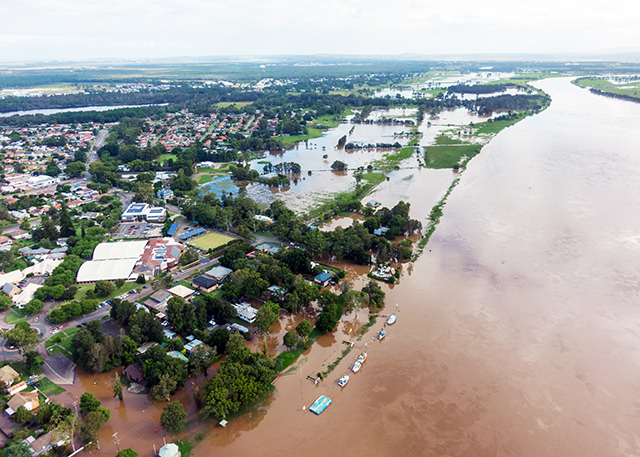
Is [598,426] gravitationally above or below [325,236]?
below

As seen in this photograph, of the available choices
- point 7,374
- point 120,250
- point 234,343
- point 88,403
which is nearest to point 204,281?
point 234,343

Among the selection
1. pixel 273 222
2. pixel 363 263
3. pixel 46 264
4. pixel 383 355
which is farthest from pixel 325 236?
pixel 46 264

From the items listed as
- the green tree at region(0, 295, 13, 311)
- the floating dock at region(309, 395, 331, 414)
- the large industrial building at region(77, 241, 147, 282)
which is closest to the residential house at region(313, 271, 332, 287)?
the floating dock at region(309, 395, 331, 414)

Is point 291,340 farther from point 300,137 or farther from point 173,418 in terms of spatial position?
point 300,137

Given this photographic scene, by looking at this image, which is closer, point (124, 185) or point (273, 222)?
point (273, 222)

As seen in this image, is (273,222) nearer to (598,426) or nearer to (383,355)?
(383,355)

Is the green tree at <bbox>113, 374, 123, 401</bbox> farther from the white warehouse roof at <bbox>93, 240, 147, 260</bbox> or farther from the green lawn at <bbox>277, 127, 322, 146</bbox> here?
the green lawn at <bbox>277, 127, 322, 146</bbox>
